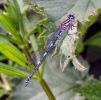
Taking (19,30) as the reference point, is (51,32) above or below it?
below

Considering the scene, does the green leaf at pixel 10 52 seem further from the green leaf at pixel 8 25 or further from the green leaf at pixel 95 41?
the green leaf at pixel 95 41

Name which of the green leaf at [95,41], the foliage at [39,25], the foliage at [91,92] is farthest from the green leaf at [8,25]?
the green leaf at [95,41]

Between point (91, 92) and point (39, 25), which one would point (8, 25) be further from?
point (91, 92)

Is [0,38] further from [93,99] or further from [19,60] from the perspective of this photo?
[93,99]

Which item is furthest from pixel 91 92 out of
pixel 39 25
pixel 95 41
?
pixel 95 41

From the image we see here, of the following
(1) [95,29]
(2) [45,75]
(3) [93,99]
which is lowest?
(3) [93,99]

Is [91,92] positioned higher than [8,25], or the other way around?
[8,25]

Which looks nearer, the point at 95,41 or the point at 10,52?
the point at 10,52

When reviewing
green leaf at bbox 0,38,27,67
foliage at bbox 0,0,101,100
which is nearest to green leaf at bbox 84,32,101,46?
foliage at bbox 0,0,101,100

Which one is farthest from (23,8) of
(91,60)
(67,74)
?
(91,60)

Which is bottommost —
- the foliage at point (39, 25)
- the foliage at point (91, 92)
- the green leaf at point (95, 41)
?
the foliage at point (91, 92)

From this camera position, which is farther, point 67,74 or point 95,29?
point 95,29
